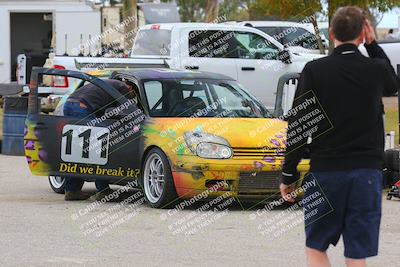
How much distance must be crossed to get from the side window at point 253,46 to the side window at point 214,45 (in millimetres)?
135

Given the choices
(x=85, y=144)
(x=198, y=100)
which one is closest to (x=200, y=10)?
(x=198, y=100)

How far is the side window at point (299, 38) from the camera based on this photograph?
24031mm

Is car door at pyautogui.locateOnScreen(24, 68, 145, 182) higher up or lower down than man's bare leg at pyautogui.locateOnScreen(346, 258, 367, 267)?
lower down

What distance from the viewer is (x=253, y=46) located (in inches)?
768

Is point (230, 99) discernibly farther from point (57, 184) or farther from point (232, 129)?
point (57, 184)

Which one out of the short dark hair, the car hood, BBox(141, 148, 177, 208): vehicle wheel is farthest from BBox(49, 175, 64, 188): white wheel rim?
the short dark hair

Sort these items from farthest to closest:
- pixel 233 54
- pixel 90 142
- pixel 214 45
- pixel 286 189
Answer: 1. pixel 214 45
2. pixel 233 54
3. pixel 90 142
4. pixel 286 189

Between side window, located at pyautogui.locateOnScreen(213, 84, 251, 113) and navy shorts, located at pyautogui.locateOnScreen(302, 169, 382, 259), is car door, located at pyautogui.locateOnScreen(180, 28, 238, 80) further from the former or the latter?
navy shorts, located at pyautogui.locateOnScreen(302, 169, 382, 259)

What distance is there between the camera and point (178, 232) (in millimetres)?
9227

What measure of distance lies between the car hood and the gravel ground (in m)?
0.73

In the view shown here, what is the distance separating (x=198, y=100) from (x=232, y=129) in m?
0.96

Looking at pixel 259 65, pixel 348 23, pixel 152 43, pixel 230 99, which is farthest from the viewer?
pixel 152 43

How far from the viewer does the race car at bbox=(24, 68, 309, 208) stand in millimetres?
10258

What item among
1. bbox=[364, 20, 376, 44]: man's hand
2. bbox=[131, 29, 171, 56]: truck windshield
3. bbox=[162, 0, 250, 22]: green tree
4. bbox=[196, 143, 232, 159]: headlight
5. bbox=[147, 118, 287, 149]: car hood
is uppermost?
bbox=[364, 20, 376, 44]: man's hand
